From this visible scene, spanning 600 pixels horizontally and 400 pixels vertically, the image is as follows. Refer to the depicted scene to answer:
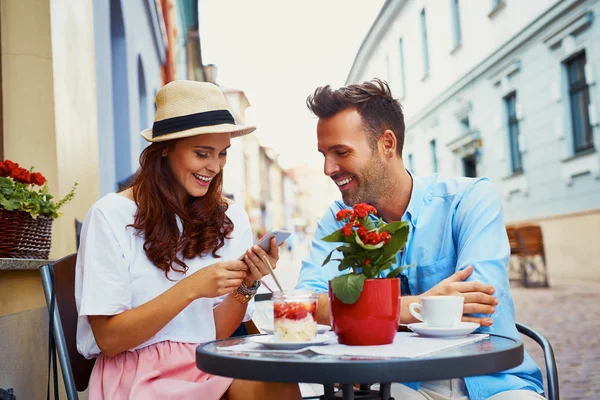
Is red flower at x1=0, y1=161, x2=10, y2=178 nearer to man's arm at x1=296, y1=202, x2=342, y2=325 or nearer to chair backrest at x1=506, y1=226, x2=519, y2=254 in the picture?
man's arm at x1=296, y1=202, x2=342, y2=325

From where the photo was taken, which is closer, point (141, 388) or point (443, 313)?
point (443, 313)

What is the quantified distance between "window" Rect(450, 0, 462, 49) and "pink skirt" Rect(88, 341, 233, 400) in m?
16.6

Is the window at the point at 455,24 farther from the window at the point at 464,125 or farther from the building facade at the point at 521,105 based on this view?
the window at the point at 464,125

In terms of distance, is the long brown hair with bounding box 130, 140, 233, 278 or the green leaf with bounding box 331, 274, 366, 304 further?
the long brown hair with bounding box 130, 140, 233, 278

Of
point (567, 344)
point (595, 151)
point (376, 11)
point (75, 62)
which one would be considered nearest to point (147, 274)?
point (75, 62)

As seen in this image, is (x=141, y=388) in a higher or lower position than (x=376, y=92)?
lower

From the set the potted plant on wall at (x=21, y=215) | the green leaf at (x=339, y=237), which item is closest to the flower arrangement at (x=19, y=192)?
the potted plant on wall at (x=21, y=215)

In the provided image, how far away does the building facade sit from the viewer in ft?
39.2

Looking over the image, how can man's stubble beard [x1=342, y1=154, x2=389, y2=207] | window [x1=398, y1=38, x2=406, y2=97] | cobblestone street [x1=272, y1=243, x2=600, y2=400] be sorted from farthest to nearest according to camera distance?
window [x1=398, y1=38, x2=406, y2=97]
cobblestone street [x1=272, y1=243, x2=600, y2=400]
man's stubble beard [x1=342, y1=154, x2=389, y2=207]

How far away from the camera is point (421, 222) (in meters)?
2.41

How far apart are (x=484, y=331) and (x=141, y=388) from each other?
3.34ft

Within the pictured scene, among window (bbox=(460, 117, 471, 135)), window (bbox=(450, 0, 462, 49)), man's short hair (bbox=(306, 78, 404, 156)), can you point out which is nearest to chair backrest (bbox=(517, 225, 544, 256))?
window (bbox=(460, 117, 471, 135))

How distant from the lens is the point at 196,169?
2.45 metres

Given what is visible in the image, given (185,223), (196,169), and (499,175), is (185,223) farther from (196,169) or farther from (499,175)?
(499,175)
